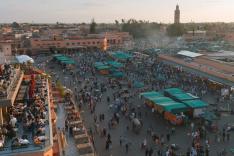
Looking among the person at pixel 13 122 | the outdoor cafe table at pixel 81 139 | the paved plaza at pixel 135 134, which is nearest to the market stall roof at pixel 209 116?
the paved plaza at pixel 135 134

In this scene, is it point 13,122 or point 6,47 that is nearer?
point 13,122

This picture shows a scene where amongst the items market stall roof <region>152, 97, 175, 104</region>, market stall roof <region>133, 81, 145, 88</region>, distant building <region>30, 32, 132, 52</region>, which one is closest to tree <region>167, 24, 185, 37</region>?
distant building <region>30, 32, 132, 52</region>

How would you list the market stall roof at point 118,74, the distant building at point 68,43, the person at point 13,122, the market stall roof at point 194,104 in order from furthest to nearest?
1. the distant building at point 68,43
2. the market stall roof at point 118,74
3. the market stall roof at point 194,104
4. the person at point 13,122

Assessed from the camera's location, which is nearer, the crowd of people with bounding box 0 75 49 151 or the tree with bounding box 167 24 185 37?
the crowd of people with bounding box 0 75 49 151

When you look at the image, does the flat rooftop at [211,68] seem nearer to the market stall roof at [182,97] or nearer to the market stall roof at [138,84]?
the market stall roof at [138,84]

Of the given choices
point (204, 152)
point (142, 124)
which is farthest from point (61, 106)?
point (204, 152)

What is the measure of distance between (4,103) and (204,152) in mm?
10129

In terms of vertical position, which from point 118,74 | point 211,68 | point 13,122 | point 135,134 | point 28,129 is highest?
point 13,122

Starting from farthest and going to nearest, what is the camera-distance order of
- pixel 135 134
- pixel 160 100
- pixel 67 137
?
pixel 160 100
pixel 135 134
pixel 67 137

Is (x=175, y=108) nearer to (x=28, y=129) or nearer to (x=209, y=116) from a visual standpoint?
(x=209, y=116)

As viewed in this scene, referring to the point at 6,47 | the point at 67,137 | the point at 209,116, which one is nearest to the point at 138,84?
the point at 209,116

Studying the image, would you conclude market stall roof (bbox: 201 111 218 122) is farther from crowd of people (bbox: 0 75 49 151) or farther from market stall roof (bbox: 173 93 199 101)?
crowd of people (bbox: 0 75 49 151)

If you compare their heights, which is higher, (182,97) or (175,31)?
(175,31)

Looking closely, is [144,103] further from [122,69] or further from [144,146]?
[122,69]
